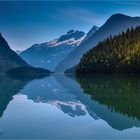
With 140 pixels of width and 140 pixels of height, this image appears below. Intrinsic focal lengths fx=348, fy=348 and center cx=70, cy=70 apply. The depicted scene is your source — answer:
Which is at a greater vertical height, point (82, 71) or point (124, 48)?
point (124, 48)

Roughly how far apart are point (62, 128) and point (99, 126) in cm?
240

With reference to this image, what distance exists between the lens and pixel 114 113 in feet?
89.5

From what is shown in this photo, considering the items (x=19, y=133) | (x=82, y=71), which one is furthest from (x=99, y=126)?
(x=82, y=71)

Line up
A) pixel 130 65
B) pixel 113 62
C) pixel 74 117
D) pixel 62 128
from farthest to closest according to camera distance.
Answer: pixel 113 62 < pixel 130 65 < pixel 74 117 < pixel 62 128

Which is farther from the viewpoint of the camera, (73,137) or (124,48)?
(124,48)

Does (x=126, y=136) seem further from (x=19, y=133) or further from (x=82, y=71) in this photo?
(x=82, y=71)

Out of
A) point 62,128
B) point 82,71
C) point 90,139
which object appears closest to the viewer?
point 90,139

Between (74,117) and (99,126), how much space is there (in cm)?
474

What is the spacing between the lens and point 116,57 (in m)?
156

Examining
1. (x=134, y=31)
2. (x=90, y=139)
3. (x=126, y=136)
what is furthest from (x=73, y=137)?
(x=134, y=31)

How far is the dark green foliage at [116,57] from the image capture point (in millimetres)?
139750

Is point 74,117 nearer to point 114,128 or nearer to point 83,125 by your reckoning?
point 83,125

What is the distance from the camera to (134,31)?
184500mm

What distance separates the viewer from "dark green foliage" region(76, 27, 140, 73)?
139750 millimetres
